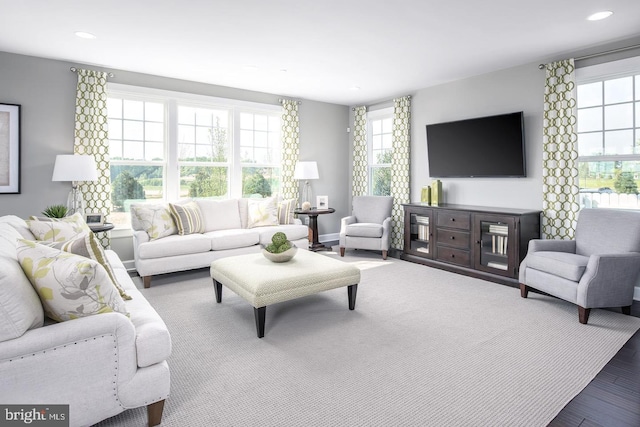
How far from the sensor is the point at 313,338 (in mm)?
2777

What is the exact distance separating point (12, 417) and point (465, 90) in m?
5.50

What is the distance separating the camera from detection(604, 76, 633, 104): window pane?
3760 millimetres

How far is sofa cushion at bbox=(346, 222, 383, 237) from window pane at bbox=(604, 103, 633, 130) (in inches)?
115

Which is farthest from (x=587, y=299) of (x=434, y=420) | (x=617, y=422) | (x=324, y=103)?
(x=324, y=103)

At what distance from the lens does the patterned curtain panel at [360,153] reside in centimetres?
673

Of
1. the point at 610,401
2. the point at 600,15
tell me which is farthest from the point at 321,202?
the point at 610,401

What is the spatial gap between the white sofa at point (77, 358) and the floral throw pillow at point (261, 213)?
346 cm

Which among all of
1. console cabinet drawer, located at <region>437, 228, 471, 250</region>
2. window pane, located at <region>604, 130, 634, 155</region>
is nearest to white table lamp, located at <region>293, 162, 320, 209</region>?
console cabinet drawer, located at <region>437, 228, 471, 250</region>

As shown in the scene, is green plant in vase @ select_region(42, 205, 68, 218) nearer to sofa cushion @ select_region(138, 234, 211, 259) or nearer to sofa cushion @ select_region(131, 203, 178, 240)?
sofa cushion @ select_region(131, 203, 178, 240)

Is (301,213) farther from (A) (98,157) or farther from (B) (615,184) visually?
(B) (615,184)

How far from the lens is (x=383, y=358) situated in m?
2.46

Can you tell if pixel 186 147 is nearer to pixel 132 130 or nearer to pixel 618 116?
pixel 132 130

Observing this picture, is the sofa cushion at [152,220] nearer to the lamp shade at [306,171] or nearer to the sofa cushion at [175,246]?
the sofa cushion at [175,246]

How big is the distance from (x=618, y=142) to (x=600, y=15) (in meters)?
1.37
